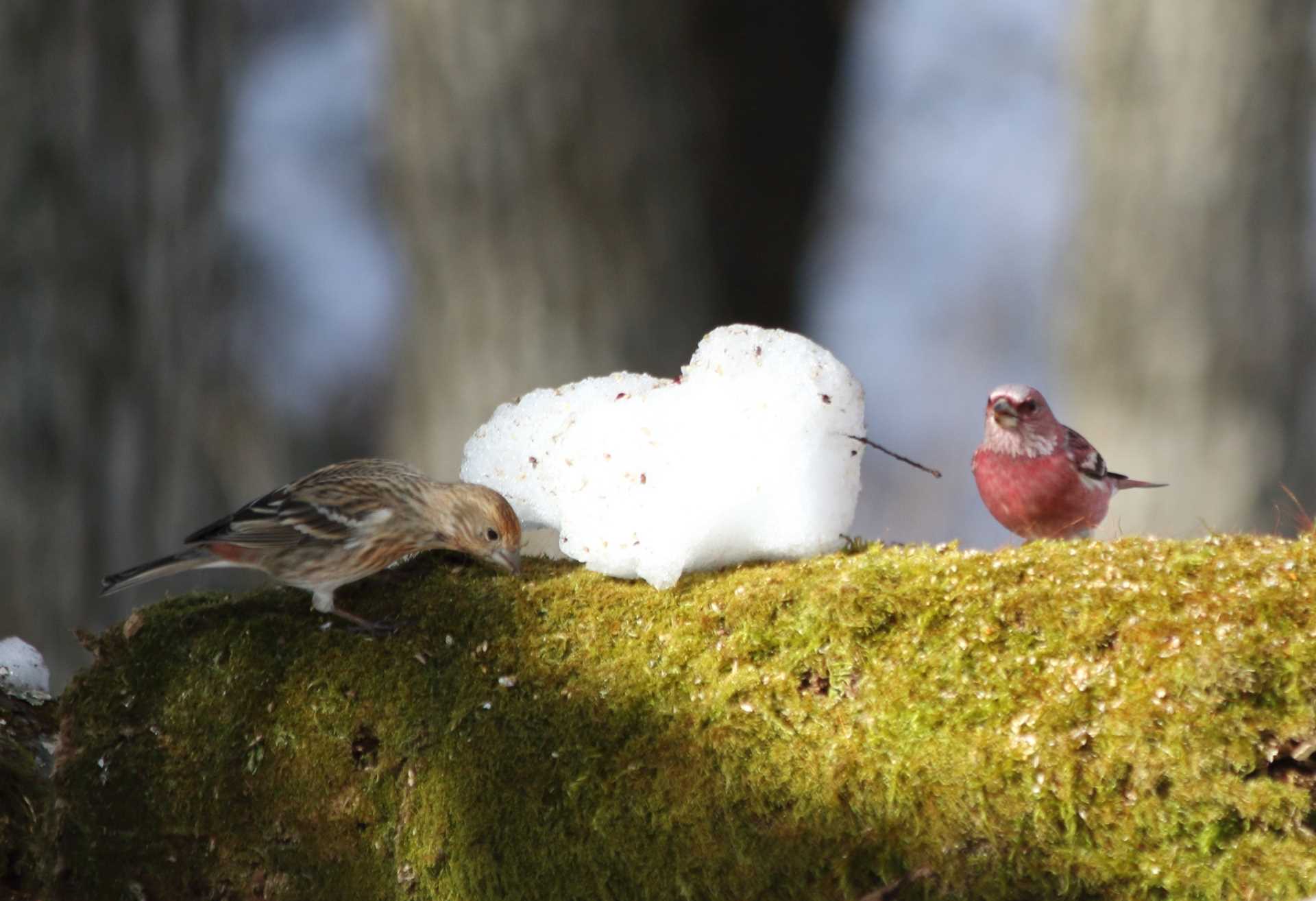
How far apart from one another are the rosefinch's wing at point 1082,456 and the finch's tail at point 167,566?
1942 millimetres

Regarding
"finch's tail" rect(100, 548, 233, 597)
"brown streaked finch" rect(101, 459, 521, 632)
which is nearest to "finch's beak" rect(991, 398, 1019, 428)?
"brown streaked finch" rect(101, 459, 521, 632)

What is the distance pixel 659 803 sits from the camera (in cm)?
231

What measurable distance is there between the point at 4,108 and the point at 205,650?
3.72 m

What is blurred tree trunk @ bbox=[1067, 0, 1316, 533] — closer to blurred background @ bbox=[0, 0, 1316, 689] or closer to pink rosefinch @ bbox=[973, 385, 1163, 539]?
blurred background @ bbox=[0, 0, 1316, 689]

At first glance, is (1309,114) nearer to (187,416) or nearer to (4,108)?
(187,416)

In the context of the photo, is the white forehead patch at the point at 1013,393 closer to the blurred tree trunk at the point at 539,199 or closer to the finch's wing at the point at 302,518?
the finch's wing at the point at 302,518

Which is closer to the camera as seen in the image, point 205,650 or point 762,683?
point 762,683

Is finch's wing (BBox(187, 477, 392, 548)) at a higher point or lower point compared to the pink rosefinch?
lower

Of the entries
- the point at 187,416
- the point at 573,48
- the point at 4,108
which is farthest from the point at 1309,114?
the point at 4,108

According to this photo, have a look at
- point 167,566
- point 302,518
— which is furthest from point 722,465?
point 167,566

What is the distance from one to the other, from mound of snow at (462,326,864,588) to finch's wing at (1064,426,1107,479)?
492 mm

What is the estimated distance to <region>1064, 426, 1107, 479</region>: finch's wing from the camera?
112 inches

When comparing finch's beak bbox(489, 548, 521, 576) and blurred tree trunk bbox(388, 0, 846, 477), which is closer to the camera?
finch's beak bbox(489, 548, 521, 576)

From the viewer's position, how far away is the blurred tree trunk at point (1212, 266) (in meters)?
7.19
